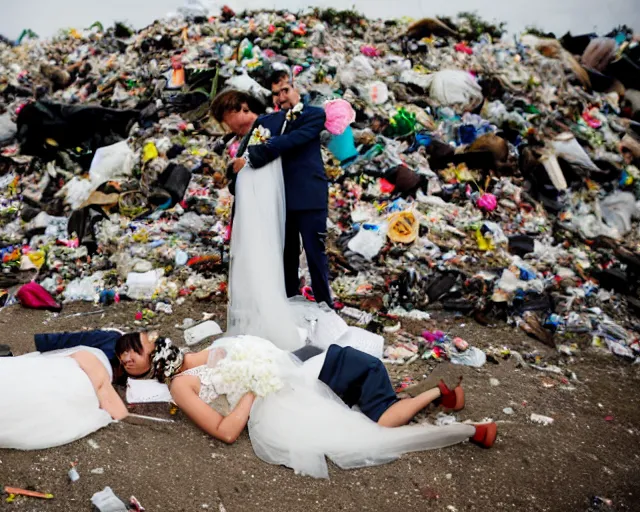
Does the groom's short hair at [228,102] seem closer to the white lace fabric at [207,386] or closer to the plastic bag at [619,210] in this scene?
the white lace fabric at [207,386]

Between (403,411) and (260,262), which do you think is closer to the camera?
(403,411)

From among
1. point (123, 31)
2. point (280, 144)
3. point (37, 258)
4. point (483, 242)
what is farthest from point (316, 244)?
point (123, 31)

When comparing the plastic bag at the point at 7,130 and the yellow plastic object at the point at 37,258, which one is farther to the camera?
the plastic bag at the point at 7,130

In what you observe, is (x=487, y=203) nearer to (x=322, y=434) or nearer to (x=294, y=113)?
(x=294, y=113)

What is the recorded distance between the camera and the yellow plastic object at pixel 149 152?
534 cm

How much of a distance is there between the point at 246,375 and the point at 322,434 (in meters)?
0.42

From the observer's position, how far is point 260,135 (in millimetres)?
3221

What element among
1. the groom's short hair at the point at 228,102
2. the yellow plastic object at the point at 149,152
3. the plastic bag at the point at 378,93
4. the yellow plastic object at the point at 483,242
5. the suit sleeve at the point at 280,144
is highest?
the plastic bag at the point at 378,93

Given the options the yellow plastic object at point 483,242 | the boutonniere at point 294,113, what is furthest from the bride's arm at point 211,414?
the yellow plastic object at point 483,242

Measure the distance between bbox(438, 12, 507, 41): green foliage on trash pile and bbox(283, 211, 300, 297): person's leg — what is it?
20.1 ft

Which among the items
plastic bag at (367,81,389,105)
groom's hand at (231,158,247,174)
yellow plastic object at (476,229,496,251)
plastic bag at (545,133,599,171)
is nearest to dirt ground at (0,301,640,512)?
groom's hand at (231,158,247,174)

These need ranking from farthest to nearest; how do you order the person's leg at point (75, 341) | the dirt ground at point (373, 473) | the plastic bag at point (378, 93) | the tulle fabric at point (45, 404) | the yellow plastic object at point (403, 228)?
the plastic bag at point (378, 93) < the yellow plastic object at point (403, 228) < the person's leg at point (75, 341) < the tulle fabric at point (45, 404) < the dirt ground at point (373, 473)

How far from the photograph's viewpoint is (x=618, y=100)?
7402 millimetres

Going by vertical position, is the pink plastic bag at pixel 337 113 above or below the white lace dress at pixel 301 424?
above
